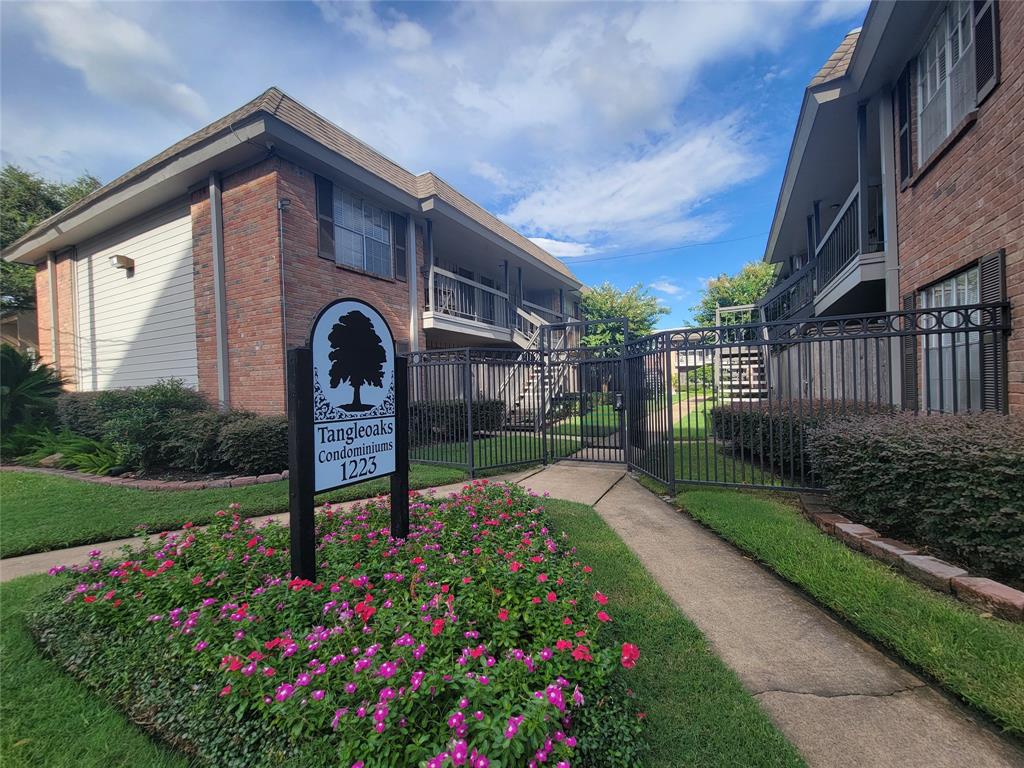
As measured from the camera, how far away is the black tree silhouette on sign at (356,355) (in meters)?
3.17

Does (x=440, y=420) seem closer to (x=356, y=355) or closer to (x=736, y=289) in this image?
(x=356, y=355)

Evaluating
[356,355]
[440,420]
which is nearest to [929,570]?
[356,355]

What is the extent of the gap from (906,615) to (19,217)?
1172 inches

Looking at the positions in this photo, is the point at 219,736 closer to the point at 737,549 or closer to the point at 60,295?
the point at 737,549

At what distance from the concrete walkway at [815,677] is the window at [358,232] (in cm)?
873

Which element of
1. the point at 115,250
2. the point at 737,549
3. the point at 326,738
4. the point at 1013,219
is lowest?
the point at 737,549

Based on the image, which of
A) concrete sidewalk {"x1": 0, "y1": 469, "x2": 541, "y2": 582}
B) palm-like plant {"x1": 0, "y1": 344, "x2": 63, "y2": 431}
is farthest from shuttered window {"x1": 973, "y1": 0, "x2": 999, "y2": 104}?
palm-like plant {"x1": 0, "y1": 344, "x2": 63, "y2": 431}

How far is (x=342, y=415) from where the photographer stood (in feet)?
10.4

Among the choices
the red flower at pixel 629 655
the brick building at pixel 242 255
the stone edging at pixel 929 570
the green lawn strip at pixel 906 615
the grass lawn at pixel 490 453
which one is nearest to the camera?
the red flower at pixel 629 655

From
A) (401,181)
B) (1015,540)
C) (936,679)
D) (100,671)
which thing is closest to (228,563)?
(100,671)

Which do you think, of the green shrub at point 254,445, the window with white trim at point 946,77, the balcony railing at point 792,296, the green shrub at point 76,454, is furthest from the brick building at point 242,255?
the window with white trim at point 946,77

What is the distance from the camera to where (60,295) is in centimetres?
1340

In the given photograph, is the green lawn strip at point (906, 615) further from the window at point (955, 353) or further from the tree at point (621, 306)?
the tree at point (621, 306)

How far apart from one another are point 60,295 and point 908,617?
1946 centimetres
